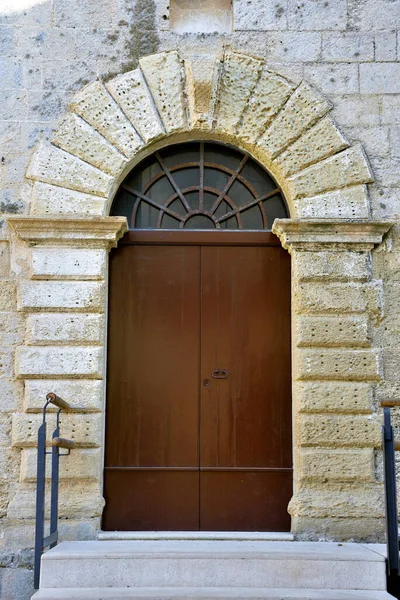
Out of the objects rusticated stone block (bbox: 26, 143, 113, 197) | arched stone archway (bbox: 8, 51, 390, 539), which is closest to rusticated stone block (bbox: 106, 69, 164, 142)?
arched stone archway (bbox: 8, 51, 390, 539)

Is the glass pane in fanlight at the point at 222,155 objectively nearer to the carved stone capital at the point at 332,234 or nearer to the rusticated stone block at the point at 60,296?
the carved stone capital at the point at 332,234

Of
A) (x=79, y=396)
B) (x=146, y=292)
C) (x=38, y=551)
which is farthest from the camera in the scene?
(x=146, y=292)

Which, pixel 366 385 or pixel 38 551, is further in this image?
pixel 366 385

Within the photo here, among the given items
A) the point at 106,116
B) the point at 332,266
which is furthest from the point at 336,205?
the point at 106,116

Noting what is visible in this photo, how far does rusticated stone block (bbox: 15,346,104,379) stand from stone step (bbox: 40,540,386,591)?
1364 mm

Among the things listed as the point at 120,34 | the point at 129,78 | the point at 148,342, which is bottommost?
the point at 148,342

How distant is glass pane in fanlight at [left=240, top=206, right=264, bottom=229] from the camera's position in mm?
6164

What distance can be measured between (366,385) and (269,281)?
108cm

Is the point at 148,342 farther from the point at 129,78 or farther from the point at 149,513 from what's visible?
the point at 129,78

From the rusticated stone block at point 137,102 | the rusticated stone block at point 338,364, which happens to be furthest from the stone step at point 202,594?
the rusticated stone block at point 137,102

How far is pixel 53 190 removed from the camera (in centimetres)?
594

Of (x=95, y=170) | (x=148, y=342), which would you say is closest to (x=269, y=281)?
(x=148, y=342)

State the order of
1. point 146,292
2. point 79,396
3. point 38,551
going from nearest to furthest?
1. point 38,551
2. point 79,396
3. point 146,292

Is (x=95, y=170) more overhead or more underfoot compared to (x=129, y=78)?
more underfoot
